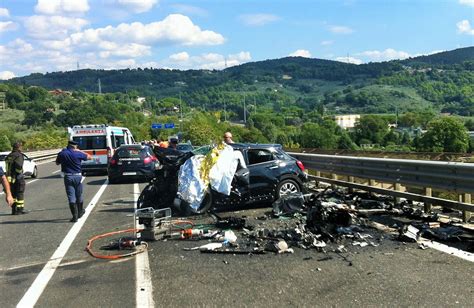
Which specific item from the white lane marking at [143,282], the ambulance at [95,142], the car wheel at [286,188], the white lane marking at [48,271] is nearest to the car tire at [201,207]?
the car wheel at [286,188]

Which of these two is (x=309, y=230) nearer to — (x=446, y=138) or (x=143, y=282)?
(x=143, y=282)

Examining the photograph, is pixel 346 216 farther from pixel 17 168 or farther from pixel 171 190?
pixel 17 168

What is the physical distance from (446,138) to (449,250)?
2850 inches

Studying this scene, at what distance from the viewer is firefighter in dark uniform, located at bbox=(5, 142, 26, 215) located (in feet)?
39.1

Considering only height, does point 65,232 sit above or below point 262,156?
below

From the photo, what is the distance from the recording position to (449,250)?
6.67 meters

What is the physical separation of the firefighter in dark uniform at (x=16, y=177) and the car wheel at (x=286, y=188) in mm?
5980

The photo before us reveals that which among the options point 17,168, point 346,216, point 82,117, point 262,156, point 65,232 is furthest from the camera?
point 82,117

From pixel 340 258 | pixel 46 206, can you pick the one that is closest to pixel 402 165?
pixel 340 258

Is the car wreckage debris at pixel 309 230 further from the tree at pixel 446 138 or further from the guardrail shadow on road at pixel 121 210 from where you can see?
the tree at pixel 446 138

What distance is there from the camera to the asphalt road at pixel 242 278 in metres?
4.94

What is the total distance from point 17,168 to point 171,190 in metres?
4.69

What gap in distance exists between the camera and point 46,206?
13.0 m

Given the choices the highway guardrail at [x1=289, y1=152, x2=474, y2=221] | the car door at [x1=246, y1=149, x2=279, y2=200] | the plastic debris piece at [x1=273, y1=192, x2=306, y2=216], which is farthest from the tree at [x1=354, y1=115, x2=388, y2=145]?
the plastic debris piece at [x1=273, y1=192, x2=306, y2=216]
